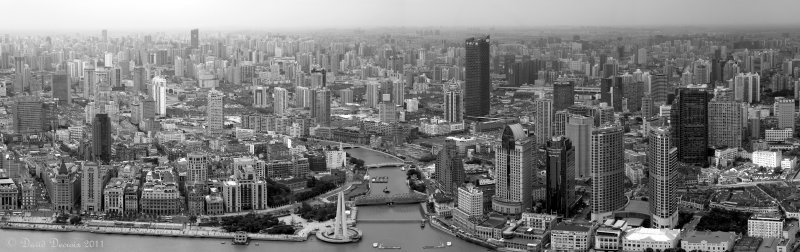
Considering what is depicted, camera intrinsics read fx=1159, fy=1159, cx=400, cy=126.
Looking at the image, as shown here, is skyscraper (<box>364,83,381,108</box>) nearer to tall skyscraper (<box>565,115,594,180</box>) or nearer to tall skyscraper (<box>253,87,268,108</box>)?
tall skyscraper (<box>253,87,268,108</box>)

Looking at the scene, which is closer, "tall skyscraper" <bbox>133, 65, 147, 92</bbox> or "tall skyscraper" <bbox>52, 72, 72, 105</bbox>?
"tall skyscraper" <bbox>52, 72, 72, 105</bbox>

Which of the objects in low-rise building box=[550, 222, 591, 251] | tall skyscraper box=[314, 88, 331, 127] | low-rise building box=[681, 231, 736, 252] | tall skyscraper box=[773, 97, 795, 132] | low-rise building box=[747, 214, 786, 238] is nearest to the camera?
low-rise building box=[681, 231, 736, 252]

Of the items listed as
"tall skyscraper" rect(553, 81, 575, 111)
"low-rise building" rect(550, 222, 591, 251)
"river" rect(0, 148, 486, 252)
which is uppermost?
"tall skyscraper" rect(553, 81, 575, 111)

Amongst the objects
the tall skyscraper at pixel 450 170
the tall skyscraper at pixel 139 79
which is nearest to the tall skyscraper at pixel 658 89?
the tall skyscraper at pixel 450 170

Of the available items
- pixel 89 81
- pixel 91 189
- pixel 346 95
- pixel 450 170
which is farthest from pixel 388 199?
pixel 89 81

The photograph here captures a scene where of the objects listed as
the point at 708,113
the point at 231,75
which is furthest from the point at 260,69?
the point at 708,113

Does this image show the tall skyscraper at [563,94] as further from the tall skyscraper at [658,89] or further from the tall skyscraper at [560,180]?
the tall skyscraper at [560,180]

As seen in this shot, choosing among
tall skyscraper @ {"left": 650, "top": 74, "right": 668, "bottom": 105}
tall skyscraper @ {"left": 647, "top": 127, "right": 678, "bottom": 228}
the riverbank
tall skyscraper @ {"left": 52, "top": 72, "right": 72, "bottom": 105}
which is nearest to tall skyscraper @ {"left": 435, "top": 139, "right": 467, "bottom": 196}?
tall skyscraper @ {"left": 647, "top": 127, "right": 678, "bottom": 228}

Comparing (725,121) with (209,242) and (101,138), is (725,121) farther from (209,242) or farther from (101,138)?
(101,138)
